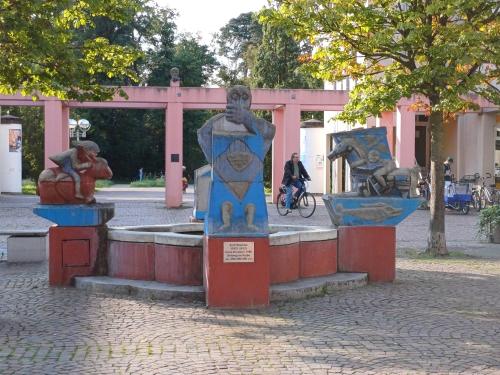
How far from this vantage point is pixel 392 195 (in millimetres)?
9875

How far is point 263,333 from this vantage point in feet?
21.8

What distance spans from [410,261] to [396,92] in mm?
2692

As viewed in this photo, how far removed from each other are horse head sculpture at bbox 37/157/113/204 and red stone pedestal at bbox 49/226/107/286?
1.16ft

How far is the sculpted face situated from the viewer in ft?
25.6

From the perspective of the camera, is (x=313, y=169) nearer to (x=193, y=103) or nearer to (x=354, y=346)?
(x=193, y=103)

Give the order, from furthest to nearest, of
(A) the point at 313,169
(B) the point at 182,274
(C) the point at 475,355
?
1. (A) the point at 313,169
2. (B) the point at 182,274
3. (C) the point at 475,355

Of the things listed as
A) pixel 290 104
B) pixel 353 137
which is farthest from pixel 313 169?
pixel 353 137

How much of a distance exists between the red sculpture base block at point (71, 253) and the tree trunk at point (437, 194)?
5940 millimetres

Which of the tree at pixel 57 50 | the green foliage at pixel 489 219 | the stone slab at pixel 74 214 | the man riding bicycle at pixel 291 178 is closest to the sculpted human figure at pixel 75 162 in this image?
the stone slab at pixel 74 214

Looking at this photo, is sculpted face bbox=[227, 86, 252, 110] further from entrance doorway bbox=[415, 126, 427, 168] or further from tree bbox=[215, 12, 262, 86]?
tree bbox=[215, 12, 262, 86]

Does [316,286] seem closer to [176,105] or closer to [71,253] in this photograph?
[71,253]

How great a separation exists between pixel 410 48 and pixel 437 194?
2.53m

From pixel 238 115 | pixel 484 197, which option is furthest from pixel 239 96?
pixel 484 197

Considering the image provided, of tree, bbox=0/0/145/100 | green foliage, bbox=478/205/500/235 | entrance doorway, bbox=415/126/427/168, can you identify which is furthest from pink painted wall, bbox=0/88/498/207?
tree, bbox=0/0/145/100
